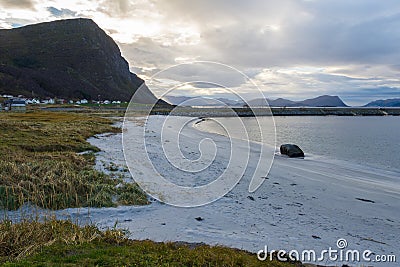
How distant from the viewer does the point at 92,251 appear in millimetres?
5777

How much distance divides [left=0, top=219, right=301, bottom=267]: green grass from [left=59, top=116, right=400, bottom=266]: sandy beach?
1.01m

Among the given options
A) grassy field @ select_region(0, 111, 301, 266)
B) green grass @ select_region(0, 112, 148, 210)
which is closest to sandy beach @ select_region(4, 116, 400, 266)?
green grass @ select_region(0, 112, 148, 210)

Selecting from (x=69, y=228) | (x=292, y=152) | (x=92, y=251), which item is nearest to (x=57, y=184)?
(x=69, y=228)

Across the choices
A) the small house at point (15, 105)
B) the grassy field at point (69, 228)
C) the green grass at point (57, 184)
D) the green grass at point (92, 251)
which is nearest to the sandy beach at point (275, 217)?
the green grass at point (57, 184)

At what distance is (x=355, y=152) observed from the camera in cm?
2809

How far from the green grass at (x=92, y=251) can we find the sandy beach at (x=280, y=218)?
3.30 ft

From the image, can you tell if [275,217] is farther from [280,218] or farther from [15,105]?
[15,105]

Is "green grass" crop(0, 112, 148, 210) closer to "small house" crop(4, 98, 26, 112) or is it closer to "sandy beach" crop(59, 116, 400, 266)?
"sandy beach" crop(59, 116, 400, 266)

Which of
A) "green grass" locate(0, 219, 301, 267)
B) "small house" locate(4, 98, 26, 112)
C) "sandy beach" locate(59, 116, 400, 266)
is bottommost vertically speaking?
"sandy beach" locate(59, 116, 400, 266)

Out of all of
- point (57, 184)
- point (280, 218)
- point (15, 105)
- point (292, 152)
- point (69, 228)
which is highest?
point (15, 105)

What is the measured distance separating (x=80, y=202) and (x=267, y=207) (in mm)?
6110

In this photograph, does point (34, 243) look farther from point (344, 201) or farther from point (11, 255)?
point (344, 201)

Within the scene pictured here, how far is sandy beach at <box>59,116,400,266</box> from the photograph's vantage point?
25.4ft

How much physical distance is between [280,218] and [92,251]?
5811 mm
